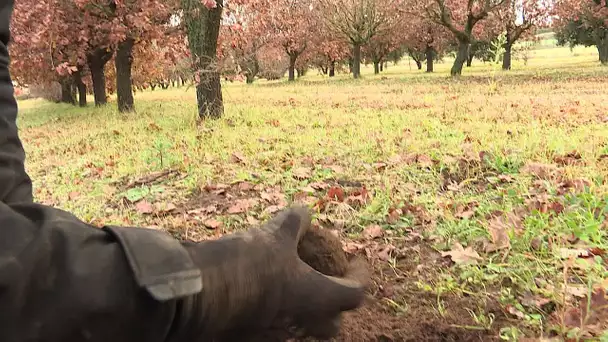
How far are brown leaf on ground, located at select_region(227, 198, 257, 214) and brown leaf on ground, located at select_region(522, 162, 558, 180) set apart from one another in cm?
183

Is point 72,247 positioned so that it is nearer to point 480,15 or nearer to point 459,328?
point 459,328

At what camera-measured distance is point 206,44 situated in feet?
27.8

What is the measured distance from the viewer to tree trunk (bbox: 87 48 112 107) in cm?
1567

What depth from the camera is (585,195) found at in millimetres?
2619

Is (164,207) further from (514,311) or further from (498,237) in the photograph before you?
(514,311)

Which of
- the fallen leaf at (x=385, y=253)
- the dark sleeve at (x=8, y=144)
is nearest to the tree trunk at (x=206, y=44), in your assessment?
the fallen leaf at (x=385, y=253)

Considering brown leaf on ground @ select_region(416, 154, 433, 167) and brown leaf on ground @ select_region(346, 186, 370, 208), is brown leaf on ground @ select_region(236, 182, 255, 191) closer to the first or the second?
brown leaf on ground @ select_region(346, 186, 370, 208)

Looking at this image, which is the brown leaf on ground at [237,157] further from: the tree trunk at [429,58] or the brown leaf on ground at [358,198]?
the tree trunk at [429,58]

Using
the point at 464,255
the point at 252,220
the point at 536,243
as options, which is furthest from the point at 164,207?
the point at 536,243

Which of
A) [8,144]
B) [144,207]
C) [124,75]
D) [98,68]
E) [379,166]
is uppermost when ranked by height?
[98,68]

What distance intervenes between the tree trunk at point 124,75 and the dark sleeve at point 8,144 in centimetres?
1222

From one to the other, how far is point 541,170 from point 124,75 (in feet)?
39.7

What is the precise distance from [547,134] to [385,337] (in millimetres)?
3643

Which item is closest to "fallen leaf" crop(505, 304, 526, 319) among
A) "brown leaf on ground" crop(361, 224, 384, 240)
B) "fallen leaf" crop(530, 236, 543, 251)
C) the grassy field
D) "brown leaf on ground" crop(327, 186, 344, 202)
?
the grassy field
